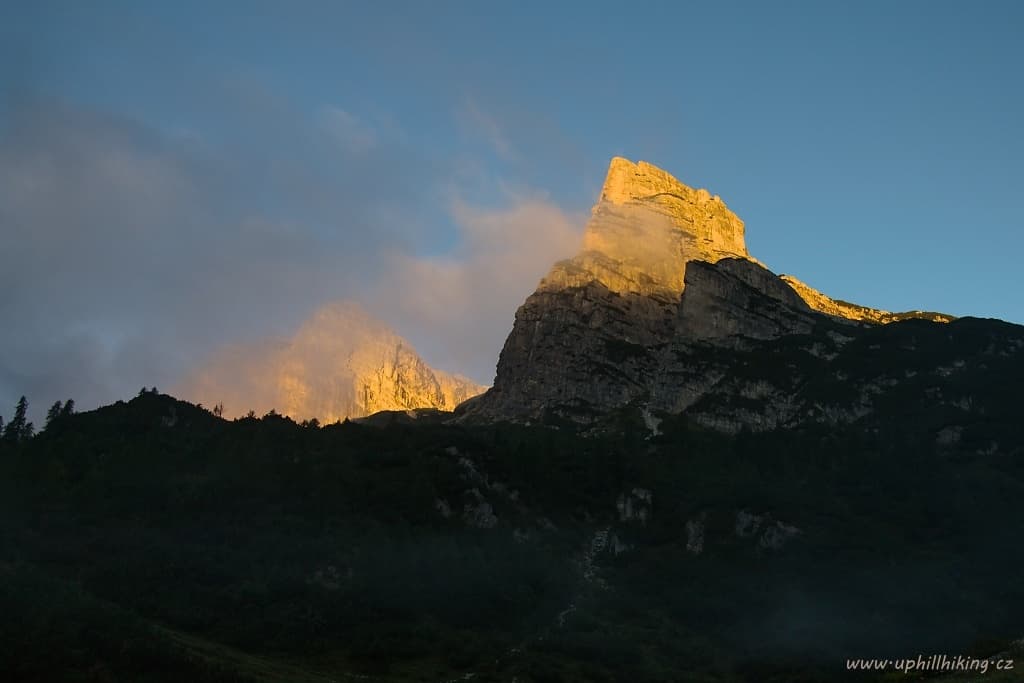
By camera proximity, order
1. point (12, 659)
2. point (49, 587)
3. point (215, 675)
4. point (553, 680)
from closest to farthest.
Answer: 1. point (12, 659)
2. point (215, 675)
3. point (49, 587)
4. point (553, 680)

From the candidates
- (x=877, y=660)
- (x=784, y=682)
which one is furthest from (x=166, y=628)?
(x=877, y=660)

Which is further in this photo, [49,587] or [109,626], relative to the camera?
[49,587]

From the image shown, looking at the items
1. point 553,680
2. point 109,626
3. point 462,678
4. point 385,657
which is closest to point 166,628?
point 109,626

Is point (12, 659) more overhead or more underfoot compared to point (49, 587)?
more underfoot

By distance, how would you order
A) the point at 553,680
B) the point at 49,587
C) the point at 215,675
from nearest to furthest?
the point at 215,675
the point at 49,587
the point at 553,680

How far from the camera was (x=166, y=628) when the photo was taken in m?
194

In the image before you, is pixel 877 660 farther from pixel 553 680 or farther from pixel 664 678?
pixel 553 680

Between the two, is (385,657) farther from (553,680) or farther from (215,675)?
(215,675)

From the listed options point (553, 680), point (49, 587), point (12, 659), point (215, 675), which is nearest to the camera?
point (12, 659)

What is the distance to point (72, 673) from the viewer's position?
148000 millimetres

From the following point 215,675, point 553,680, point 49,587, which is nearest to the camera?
point 215,675

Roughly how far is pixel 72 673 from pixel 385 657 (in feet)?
217

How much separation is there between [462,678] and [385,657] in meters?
20.0

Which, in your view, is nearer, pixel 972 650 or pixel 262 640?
pixel 972 650
